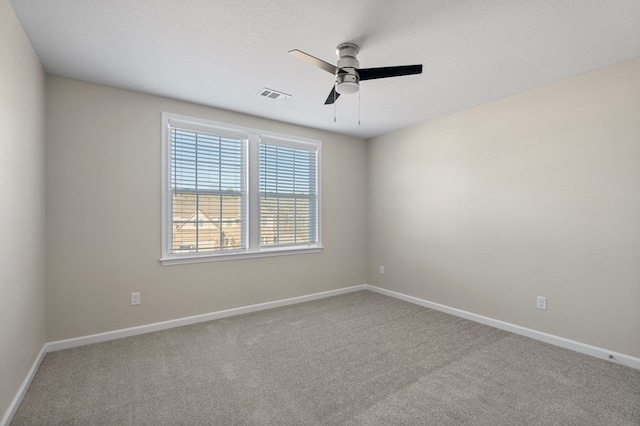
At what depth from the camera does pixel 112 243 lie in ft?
10.1

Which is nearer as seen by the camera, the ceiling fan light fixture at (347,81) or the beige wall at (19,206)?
the beige wall at (19,206)

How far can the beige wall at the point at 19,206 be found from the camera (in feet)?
6.00

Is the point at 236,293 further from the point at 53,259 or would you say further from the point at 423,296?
the point at 423,296

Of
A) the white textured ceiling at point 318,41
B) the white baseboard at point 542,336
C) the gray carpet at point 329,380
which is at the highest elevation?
the white textured ceiling at point 318,41

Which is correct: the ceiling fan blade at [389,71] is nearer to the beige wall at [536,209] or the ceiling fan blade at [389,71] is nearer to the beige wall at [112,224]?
the beige wall at [536,209]

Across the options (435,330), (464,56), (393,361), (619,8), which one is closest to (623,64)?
(619,8)

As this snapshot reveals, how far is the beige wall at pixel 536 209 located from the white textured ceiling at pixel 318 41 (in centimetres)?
37

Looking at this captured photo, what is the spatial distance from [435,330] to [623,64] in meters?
2.86

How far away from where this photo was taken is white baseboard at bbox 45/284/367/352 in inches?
113

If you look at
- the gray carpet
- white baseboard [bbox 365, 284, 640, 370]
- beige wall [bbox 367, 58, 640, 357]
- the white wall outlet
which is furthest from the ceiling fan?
white baseboard [bbox 365, 284, 640, 370]

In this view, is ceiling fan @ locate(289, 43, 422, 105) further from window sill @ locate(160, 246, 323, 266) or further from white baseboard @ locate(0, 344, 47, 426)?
white baseboard @ locate(0, 344, 47, 426)

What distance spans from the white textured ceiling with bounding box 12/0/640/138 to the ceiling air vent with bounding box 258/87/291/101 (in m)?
0.09

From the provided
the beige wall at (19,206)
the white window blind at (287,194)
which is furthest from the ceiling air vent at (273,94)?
the beige wall at (19,206)

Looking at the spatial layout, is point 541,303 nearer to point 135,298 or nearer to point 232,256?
point 232,256
